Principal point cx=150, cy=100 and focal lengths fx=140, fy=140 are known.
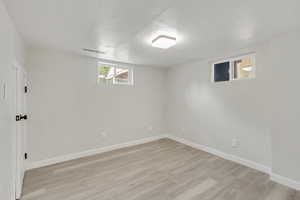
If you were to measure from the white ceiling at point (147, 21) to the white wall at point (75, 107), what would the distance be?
536mm

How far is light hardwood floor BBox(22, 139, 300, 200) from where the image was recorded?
2010mm

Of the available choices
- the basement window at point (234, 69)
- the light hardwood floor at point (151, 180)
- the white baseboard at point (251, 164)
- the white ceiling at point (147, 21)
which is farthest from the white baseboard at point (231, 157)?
the white ceiling at point (147, 21)

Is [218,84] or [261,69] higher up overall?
[261,69]

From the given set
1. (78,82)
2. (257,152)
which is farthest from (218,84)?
(78,82)

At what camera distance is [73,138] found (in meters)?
3.16

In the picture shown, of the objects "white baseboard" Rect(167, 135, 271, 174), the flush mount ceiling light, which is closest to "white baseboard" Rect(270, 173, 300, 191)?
"white baseboard" Rect(167, 135, 271, 174)

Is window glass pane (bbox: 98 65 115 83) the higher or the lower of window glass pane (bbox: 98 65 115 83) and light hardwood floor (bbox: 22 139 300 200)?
the higher

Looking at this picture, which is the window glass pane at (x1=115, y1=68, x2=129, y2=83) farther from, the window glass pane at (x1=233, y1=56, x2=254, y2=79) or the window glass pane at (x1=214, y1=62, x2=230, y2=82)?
the window glass pane at (x1=233, y1=56, x2=254, y2=79)

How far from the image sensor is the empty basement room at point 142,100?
1648mm

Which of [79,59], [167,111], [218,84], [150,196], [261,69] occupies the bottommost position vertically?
[150,196]

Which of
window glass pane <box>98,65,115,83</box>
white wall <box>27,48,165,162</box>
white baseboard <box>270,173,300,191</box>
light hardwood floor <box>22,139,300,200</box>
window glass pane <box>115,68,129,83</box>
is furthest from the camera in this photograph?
window glass pane <box>115,68,129,83</box>

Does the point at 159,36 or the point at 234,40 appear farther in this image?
the point at 234,40

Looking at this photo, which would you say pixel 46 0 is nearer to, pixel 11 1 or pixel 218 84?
pixel 11 1

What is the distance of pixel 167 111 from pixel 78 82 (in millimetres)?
2903
